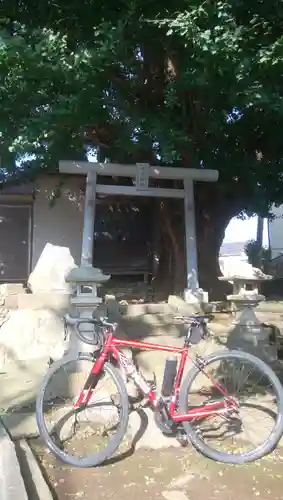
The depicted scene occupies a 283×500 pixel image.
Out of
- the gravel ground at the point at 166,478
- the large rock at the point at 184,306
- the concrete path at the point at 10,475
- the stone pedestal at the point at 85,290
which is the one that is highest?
the stone pedestal at the point at 85,290

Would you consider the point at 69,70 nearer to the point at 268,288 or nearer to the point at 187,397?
the point at 187,397

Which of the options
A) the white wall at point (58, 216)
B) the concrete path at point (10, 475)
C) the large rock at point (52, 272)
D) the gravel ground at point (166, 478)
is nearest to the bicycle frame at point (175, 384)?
the gravel ground at point (166, 478)

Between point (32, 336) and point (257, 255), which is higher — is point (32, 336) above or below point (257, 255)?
below

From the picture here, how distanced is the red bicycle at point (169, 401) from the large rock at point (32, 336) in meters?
2.78

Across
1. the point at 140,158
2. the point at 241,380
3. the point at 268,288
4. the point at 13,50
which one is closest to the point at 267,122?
the point at 140,158

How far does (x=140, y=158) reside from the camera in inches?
369

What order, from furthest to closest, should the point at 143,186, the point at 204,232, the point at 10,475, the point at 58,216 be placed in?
the point at 58,216 < the point at 204,232 < the point at 143,186 < the point at 10,475

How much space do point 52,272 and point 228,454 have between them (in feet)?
14.5

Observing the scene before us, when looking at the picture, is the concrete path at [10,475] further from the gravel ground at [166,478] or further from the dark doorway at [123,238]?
the dark doorway at [123,238]

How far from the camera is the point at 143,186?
867 cm

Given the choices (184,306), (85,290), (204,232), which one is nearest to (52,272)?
(85,290)

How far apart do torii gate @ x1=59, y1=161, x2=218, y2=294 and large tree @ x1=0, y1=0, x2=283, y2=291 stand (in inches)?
11.0

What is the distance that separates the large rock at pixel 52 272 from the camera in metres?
7.49

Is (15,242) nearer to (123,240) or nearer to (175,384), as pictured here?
(123,240)
